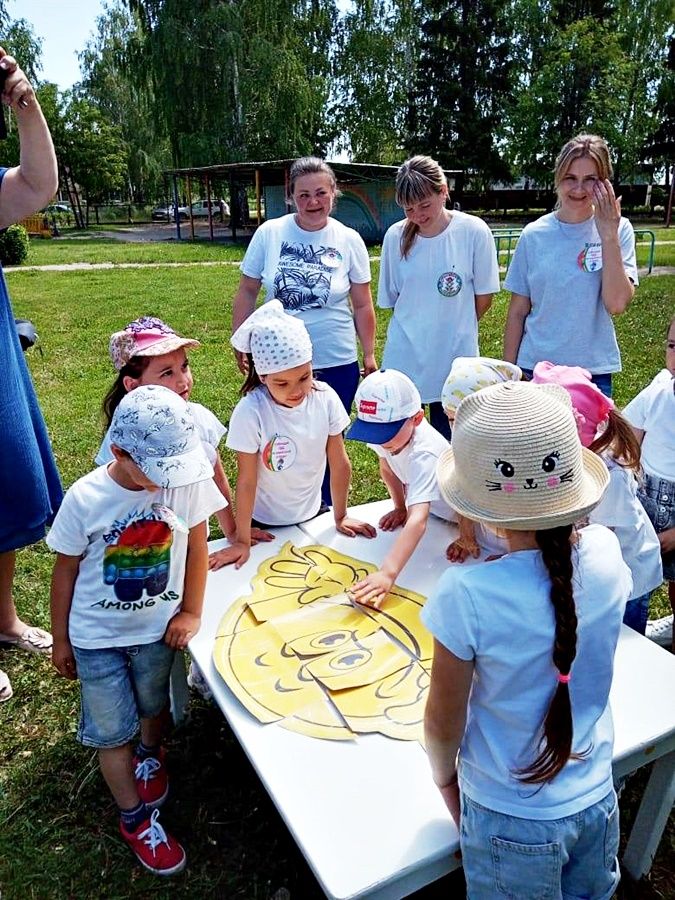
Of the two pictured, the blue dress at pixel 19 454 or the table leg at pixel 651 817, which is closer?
the table leg at pixel 651 817

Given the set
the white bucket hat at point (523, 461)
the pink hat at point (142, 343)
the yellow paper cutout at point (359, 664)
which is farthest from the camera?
the pink hat at point (142, 343)

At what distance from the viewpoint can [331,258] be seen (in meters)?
3.06

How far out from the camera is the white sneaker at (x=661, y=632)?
255 cm

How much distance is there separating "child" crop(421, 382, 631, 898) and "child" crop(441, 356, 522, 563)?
31.9 inches

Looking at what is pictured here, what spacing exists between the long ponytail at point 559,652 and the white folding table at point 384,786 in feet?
0.78

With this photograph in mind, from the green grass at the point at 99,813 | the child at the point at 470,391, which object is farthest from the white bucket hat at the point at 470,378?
the green grass at the point at 99,813

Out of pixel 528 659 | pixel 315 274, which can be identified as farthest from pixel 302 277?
pixel 528 659

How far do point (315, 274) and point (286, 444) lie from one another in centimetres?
101

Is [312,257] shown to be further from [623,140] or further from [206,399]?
[623,140]

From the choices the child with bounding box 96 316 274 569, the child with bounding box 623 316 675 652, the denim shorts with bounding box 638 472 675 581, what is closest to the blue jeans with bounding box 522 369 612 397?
the child with bounding box 623 316 675 652

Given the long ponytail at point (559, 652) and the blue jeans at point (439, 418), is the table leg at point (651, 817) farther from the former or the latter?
the blue jeans at point (439, 418)

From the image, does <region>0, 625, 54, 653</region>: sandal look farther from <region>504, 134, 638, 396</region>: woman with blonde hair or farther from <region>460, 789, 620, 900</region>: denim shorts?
<region>504, 134, 638, 396</region>: woman with blonde hair

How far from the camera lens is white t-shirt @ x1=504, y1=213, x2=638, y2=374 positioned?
9.16 ft

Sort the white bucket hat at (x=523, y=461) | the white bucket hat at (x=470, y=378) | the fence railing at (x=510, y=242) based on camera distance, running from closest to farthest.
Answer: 1. the white bucket hat at (x=523, y=461)
2. the white bucket hat at (x=470, y=378)
3. the fence railing at (x=510, y=242)
